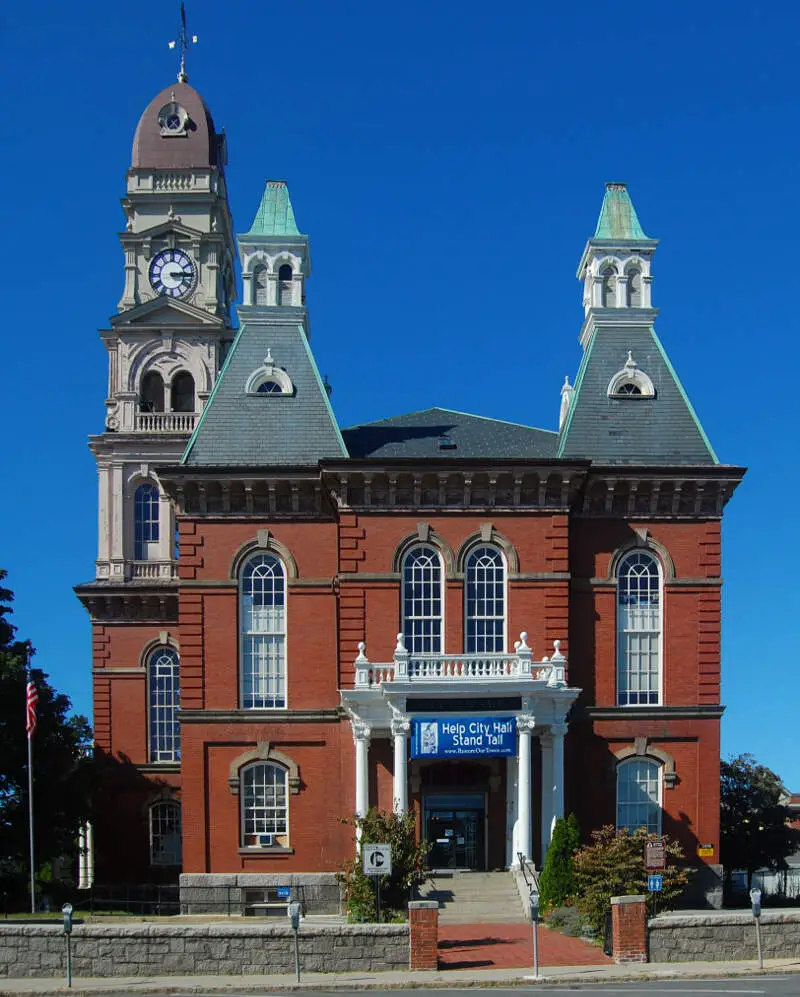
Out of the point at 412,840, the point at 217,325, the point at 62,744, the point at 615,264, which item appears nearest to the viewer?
the point at 412,840

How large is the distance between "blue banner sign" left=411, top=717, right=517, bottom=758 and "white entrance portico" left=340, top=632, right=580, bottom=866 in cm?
11

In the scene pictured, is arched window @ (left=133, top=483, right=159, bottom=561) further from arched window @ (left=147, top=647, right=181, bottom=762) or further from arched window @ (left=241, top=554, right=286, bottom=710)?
arched window @ (left=241, top=554, right=286, bottom=710)

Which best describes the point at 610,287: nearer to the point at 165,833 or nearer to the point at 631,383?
the point at 631,383

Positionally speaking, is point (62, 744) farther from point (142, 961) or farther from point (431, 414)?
point (142, 961)

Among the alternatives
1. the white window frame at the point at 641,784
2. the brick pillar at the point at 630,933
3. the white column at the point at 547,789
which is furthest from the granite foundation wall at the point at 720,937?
the white window frame at the point at 641,784

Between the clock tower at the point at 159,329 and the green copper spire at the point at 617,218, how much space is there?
18525mm

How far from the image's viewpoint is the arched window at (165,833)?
52781 millimetres

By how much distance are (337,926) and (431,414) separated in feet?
66.9

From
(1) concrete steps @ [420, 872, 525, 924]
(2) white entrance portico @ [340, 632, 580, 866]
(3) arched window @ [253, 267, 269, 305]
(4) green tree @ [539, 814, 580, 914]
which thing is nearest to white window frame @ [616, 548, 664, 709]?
(2) white entrance portico @ [340, 632, 580, 866]

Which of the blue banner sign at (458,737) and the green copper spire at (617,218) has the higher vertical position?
the green copper spire at (617,218)

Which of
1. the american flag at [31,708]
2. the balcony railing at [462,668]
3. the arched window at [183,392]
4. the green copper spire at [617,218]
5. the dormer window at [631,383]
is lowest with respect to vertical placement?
the american flag at [31,708]

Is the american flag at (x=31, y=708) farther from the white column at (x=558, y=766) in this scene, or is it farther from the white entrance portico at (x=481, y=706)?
the white column at (x=558, y=766)

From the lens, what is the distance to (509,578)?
4109 cm

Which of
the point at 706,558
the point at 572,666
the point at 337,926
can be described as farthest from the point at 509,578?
the point at 337,926
